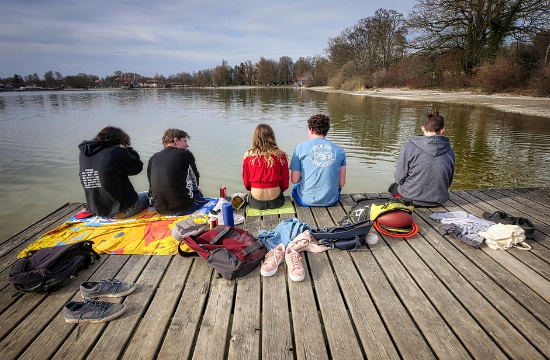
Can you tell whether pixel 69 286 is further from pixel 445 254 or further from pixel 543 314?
pixel 543 314

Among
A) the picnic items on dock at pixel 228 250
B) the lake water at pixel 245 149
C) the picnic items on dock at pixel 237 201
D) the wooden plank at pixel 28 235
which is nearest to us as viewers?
the picnic items on dock at pixel 228 250

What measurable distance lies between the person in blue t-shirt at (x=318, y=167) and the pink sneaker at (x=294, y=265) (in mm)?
1261

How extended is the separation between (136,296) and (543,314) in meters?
3.09

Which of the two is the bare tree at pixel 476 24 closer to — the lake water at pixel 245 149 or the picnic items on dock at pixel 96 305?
the lake water at pixel 245 149

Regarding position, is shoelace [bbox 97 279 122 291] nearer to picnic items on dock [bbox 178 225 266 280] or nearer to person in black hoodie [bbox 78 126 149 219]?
picnic items on dock [bbox 178 225 266 280]

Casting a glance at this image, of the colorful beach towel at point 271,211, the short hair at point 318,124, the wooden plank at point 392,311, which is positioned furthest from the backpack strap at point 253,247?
the short hair at point 318,124

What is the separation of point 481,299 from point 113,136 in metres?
4.09

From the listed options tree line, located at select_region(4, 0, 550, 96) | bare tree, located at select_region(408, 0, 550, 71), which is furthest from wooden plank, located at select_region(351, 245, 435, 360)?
bare tree, located at select_region(408, 0, 550, 71)

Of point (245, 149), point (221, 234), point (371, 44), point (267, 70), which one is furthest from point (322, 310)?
point (267, 70)

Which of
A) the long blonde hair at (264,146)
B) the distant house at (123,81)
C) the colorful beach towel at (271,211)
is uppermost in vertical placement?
the distant house at (123,81)

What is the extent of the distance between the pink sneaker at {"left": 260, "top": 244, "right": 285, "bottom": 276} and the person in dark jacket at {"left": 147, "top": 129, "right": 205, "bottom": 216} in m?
1.54

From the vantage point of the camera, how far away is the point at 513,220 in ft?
11.2

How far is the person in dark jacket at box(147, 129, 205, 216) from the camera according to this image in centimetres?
359

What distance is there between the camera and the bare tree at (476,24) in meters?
22.9
